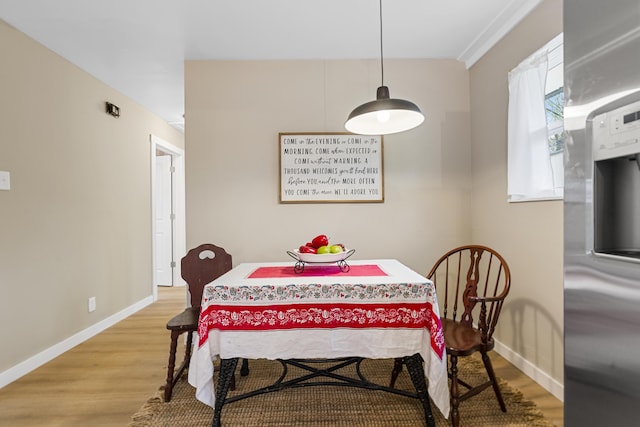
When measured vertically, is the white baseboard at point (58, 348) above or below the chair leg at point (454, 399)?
below

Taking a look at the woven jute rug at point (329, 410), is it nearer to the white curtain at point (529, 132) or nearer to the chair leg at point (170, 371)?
the chair leg at point (170, 371)

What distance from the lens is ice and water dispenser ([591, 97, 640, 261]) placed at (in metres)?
0.79

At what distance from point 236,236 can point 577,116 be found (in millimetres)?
2661

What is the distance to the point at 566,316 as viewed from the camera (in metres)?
0.96

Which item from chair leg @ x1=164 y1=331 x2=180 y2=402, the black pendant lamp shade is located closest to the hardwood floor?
chair leg @ x1=164 y1=331 x2=180 y2=402

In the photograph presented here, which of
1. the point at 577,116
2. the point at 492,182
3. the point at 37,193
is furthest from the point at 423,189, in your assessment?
the point at 37,193

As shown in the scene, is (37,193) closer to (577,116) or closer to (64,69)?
(64,69)

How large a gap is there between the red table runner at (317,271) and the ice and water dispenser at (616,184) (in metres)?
1.17

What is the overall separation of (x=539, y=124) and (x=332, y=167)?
61.3 inches

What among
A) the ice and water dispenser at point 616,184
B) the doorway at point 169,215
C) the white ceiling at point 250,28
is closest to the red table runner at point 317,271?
the ice and water dispenser at point 616,184

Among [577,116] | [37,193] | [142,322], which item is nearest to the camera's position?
[577,116]

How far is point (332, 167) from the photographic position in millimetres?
3127

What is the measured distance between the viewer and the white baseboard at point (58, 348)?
7.93 ft

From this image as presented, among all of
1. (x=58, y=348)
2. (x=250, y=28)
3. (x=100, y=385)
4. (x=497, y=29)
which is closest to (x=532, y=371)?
(x=497, y=29)
